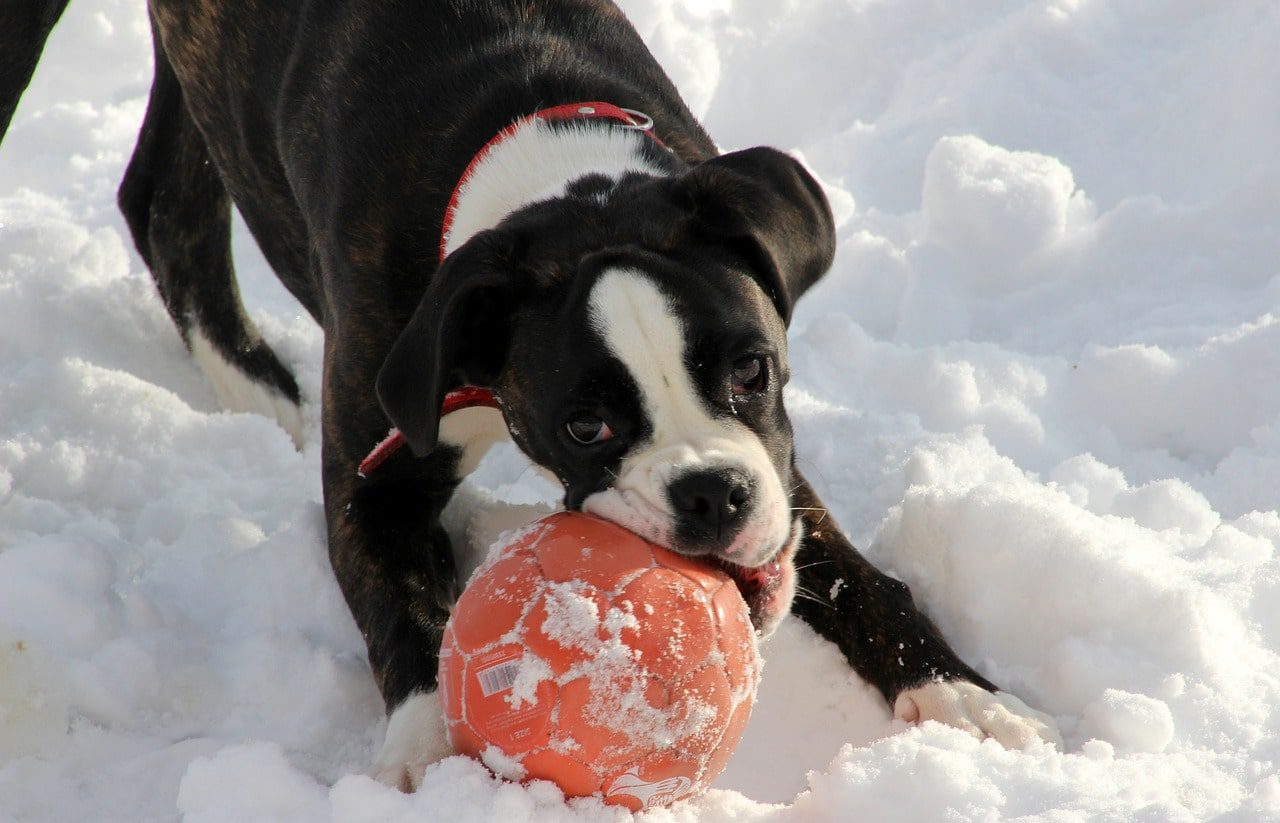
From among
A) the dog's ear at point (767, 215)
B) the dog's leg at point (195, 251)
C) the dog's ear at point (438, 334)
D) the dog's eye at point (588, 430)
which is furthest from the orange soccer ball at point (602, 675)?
the dog's leg at point (195, 251)

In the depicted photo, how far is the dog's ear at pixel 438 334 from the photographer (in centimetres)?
292

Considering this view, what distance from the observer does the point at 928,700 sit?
319 centimetres

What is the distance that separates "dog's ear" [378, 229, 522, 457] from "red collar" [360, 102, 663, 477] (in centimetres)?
35

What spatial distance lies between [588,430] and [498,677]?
584mm

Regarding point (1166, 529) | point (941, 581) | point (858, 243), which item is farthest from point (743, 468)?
point (858, 243)

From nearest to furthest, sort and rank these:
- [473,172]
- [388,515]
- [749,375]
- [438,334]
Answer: [438,334]
[749,375]
[473,172]
[388,515]

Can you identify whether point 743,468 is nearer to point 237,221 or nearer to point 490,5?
point 490,5

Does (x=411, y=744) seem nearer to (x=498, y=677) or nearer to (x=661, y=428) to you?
(x=498, y=677)

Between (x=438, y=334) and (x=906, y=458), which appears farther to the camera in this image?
(x=906, y=458)

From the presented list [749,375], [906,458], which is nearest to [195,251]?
[906,458]

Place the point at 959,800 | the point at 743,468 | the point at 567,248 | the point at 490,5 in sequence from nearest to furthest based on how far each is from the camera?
the point at 959,800 < the point at 743,468 < the point at 567,248 < the point at 490,5

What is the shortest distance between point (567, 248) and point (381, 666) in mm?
1022

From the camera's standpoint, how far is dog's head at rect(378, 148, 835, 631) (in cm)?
288

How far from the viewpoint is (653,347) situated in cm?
288
